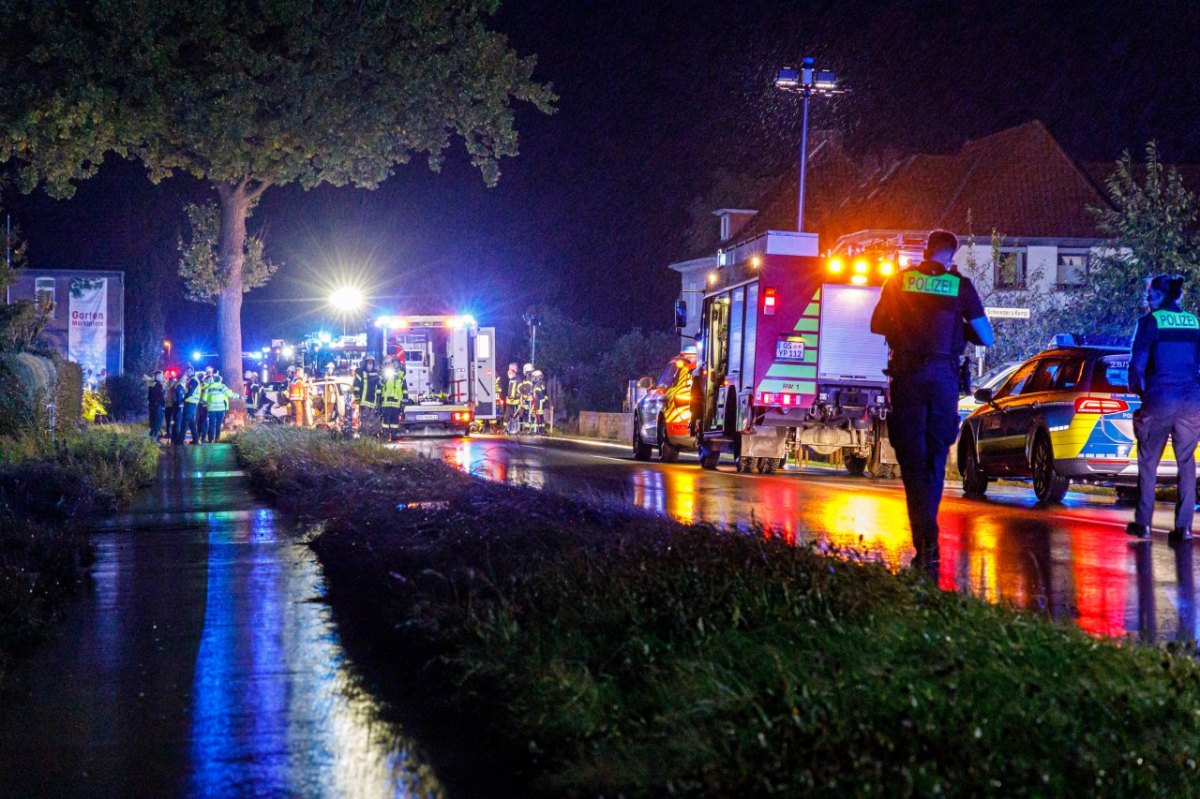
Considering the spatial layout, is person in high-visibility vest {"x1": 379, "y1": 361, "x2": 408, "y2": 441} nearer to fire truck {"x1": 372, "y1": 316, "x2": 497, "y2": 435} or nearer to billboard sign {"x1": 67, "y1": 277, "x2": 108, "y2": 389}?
fire truck {"x1": 372, "y1": 316, "x2": 497, "y2": 435}

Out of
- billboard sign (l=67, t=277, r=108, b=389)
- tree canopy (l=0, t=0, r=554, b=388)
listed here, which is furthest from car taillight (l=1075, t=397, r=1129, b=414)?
billboard sign (l=67, t=277, r=108, b=389)

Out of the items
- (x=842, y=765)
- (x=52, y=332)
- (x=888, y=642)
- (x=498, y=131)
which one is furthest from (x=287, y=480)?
(x=52, y=332)

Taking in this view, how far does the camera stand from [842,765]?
4.09m

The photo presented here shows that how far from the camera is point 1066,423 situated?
1456cm

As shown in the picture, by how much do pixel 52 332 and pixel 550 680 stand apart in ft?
166

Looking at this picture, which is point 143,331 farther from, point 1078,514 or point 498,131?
point 1078,514

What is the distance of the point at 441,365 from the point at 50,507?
24.7 m

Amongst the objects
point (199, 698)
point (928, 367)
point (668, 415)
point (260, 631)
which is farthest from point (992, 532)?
point (668, 415)

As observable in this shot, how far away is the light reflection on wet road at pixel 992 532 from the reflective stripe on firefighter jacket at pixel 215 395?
587 inches

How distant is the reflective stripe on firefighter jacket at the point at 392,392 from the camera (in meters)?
35.5

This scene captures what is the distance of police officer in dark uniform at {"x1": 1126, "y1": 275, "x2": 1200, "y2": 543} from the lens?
37.1 feet

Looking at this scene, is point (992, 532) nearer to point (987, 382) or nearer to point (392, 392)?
point (987, 382)

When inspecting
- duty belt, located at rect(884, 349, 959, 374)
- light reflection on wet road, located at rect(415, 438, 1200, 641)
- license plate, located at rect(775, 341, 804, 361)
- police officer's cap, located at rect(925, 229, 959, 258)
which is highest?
police officer's cap, located at rect(925, 229, 959, 258)

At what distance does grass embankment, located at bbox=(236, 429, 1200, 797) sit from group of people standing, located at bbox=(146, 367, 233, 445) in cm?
2662
